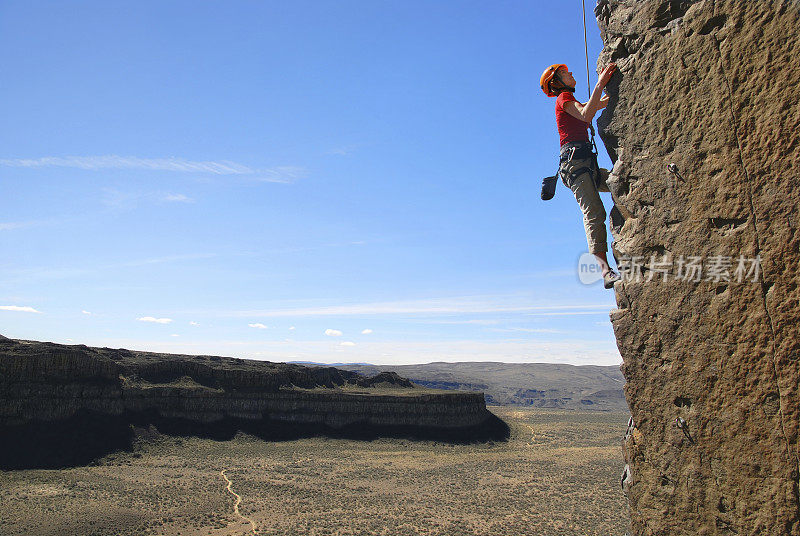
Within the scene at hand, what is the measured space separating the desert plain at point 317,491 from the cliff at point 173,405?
5.92ft

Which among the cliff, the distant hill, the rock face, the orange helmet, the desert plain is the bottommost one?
the distant hill

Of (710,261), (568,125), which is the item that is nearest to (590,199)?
(568,125)

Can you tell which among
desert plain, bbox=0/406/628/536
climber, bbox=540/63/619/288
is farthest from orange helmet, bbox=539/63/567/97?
desert plain, bbox=0/406/628/536

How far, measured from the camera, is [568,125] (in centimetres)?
336

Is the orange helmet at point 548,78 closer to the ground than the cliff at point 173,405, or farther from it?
farther from it

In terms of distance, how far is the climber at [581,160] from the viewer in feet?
10.3

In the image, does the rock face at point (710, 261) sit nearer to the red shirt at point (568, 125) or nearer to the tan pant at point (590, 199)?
the tan pant at point (590, 199)

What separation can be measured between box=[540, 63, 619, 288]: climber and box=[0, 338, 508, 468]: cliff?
32561mm

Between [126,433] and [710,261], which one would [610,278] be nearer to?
[710,261]

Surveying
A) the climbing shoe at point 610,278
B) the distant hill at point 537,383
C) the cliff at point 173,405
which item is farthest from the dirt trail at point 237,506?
the distant hill at point 537,383

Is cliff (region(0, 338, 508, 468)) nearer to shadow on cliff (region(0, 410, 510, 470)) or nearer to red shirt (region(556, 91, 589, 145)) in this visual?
shadow on cliff (region(0, 410, 510, 470))

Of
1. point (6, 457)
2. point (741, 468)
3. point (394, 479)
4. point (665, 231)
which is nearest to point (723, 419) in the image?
point (741, 468)

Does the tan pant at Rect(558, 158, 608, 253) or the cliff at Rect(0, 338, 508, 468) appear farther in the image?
the cliff at Rect(0, 338, 508, 468)

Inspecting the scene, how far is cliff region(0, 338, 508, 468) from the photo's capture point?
97.0 feet
